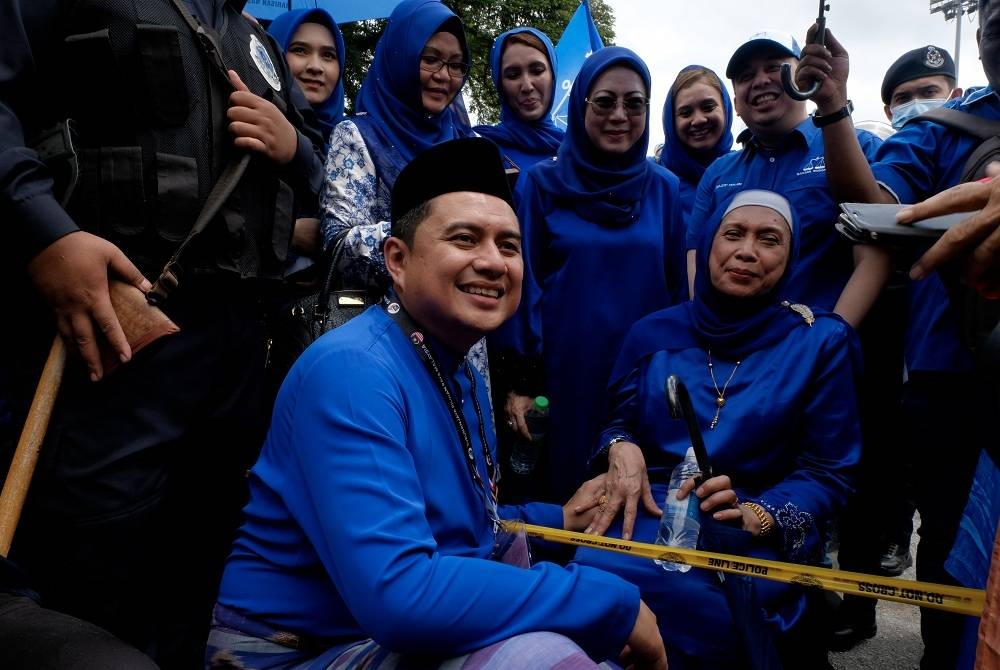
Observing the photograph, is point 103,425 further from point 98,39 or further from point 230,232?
point 98,39

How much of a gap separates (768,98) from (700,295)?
104 cm

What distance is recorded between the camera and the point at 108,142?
1.93 metres

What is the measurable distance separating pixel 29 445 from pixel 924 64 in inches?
195

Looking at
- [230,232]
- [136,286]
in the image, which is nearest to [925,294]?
[230,232]

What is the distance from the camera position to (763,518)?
88.0 inches

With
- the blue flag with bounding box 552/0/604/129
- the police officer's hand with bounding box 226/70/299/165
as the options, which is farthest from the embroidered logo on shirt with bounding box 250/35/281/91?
the blue flag with bounding box 552/0/604/129

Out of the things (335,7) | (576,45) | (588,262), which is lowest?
(588,262)

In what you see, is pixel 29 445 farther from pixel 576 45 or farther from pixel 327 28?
pixel 576 45

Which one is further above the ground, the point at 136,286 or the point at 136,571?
the point at 136,286

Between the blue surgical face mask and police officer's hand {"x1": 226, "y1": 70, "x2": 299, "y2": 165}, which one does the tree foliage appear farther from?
police officer's hand {"x1": 226, "y1": 70, "x2": 299, "y2": 165}

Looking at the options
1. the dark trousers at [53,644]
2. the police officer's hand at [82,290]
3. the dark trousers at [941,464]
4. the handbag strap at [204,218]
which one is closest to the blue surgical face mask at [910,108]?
the dark trousers at [941,464]

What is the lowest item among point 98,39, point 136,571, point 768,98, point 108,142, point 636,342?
point 136,571

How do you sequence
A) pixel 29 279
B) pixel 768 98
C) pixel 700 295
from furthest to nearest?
pixel 768 98 → pixel 700 295 → pixel 29 279

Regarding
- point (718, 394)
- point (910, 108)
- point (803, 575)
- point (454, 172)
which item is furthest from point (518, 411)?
point (910, 108)
